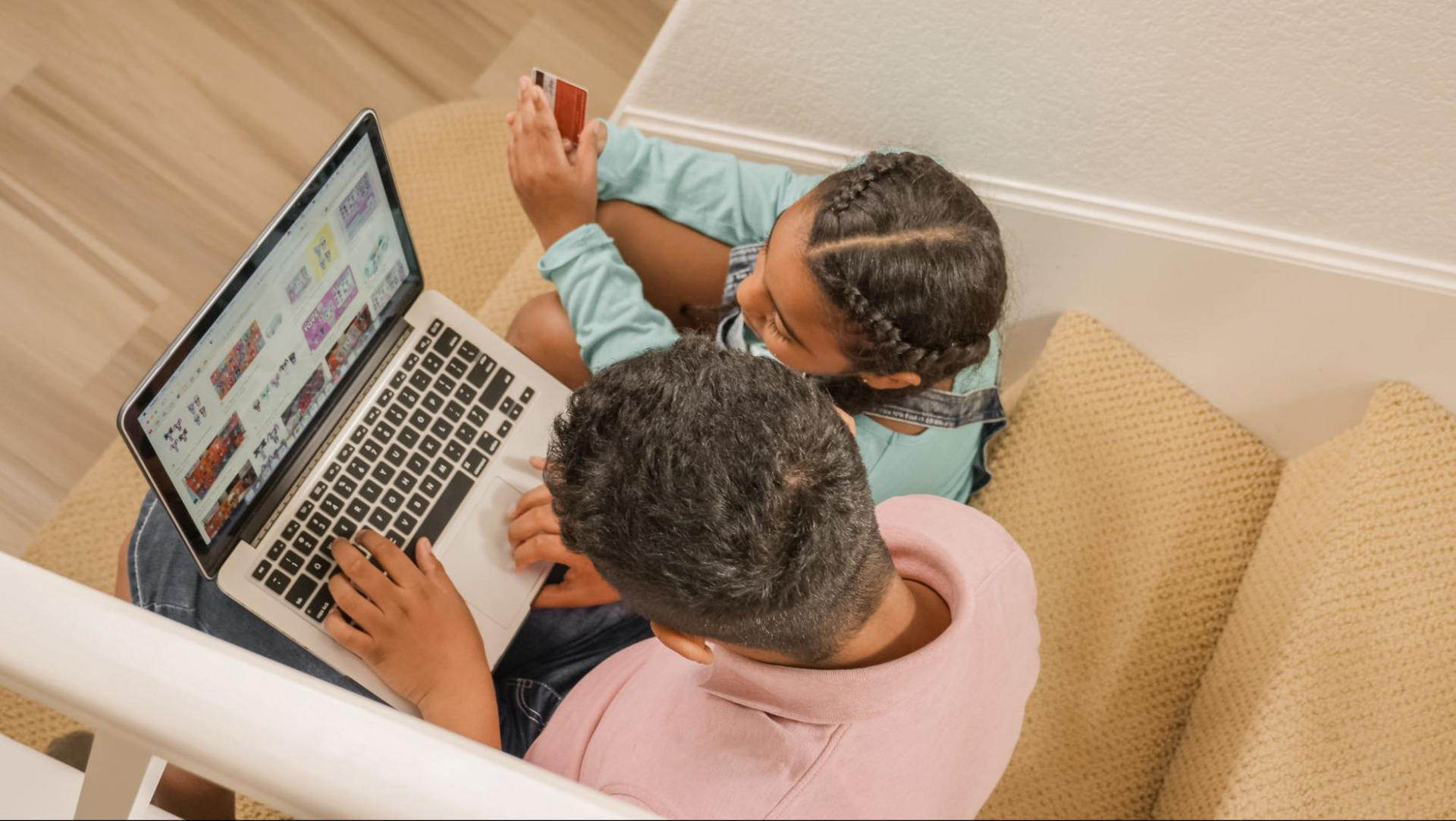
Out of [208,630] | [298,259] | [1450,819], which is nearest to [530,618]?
[208,630]

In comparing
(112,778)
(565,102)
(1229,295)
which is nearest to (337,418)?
(565,102)

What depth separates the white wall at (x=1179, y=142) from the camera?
34.6 inches

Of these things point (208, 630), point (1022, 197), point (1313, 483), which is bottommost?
point (208, 630)

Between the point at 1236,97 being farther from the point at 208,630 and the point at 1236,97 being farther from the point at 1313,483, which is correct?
the point at 208,630

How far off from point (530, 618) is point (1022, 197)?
740 mm

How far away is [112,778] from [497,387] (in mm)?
594

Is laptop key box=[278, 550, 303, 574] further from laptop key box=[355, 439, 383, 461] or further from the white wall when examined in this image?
the white wall

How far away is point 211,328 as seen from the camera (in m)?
0.67

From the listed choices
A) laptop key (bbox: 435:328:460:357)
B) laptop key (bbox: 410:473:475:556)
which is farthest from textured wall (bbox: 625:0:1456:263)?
laptop key (bbox: 410:473:475:556)

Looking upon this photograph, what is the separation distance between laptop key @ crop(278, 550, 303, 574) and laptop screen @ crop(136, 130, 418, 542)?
0.06 metres

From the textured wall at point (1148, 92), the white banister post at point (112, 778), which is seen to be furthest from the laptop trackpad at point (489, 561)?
the textured wall at point (1148, 92)

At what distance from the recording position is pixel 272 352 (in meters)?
0.76

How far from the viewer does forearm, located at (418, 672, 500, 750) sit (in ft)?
2.58

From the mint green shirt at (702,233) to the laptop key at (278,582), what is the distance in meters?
0.37
